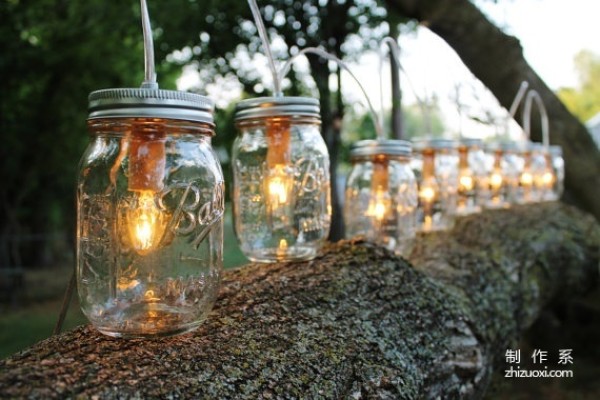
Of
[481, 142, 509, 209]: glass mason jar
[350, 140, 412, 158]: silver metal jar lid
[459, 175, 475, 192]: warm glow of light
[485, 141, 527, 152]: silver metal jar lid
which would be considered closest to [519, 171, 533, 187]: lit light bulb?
[485, 141, 527, 152]: silver metal jar lid

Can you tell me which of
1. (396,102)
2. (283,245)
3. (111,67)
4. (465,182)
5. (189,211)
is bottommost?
(283,245)

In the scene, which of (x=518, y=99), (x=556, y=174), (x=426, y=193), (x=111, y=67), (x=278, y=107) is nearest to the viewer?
(x=278, y=107)

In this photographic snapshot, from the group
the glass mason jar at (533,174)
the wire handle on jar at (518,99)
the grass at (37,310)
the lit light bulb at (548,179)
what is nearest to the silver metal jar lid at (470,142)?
the wire handle on jar at (518,99)

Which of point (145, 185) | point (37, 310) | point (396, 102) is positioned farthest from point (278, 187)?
point (37, 310)

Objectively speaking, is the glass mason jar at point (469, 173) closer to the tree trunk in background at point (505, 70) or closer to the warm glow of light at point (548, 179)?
the tree trunk in background at point (505, 70)

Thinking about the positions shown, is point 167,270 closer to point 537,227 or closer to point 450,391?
point 450,391

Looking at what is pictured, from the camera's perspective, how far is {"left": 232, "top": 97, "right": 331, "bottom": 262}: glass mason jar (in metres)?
1.61

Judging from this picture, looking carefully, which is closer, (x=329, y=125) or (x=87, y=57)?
(x=329, y=125)

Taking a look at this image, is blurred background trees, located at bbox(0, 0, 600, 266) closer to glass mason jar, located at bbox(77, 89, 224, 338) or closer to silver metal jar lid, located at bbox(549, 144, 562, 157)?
silver metal jar lid, located at bbox(549, 144, 562, 157)

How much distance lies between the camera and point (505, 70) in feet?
11.4

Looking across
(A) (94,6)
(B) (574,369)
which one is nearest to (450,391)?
(B) (574,369)

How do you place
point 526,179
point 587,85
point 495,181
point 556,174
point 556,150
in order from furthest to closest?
point 587,85 < point 556,174 < point 526,179 < point 556,150 < point 495,181

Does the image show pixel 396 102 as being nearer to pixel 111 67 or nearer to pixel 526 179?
pixel 526 179

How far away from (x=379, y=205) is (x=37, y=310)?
6.39 m
